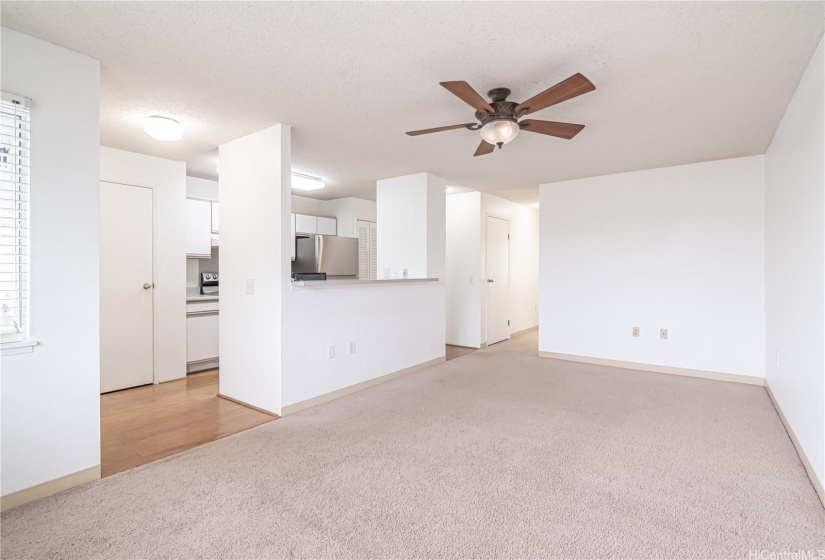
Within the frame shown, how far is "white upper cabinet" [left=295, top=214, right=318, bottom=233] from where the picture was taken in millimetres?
5935

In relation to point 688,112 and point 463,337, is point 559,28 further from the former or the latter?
point 463,337

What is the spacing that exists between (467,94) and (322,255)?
4.02 m

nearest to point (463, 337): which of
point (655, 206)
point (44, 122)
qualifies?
point (655, 206)

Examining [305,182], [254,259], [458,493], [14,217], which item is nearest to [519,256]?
[305,182]

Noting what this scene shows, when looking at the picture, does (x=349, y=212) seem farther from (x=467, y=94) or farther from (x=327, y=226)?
(x=467, y=94)

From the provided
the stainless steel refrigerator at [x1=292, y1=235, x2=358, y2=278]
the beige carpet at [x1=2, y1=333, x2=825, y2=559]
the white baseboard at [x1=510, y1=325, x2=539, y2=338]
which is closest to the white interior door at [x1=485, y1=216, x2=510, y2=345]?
the white baseboard at [x1=510, y1=325, x2=539, y2=338]

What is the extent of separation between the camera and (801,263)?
249 centimetres

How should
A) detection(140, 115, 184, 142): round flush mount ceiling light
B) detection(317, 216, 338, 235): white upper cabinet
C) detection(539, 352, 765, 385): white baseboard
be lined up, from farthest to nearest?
detection(317, 216, 338, 235): white upper cabinet < detection(539, 352, 765, 385): white baseboard < detection(140, 115, 184, 142): round flush mount ceiling light

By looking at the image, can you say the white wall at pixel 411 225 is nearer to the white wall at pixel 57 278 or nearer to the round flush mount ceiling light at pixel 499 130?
the round flush mount ceiling light at pixel 499 130

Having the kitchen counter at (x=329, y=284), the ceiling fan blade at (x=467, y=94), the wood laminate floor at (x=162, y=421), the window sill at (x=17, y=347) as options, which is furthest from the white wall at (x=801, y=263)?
the window sill at (x=17, y=347)

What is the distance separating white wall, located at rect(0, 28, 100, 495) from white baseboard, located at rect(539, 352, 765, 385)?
4857mm

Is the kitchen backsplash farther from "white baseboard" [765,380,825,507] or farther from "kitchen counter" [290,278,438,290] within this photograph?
"white baseboard" [765,380,825,507]

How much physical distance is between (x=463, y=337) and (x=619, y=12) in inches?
191

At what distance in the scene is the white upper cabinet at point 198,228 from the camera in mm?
4730
